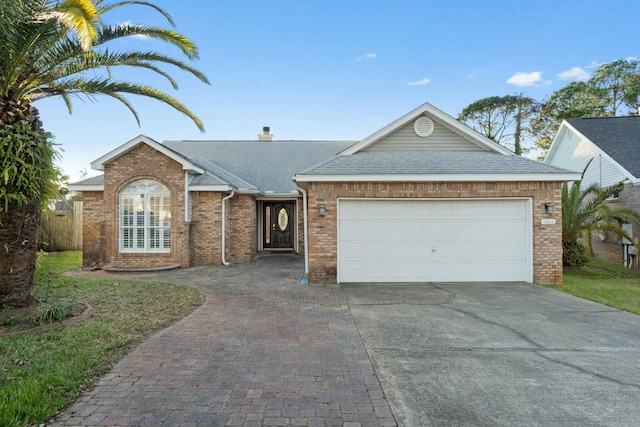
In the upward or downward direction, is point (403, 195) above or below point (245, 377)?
above

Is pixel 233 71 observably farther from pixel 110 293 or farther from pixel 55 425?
pixel 55 425

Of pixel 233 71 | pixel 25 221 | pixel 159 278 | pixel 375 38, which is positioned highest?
pixel 375 38

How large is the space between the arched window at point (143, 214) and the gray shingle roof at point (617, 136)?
17.9 meters

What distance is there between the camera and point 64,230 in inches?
650

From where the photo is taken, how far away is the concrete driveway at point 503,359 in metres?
2.99

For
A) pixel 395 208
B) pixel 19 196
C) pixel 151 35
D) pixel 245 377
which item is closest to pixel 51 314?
pixel 19 196

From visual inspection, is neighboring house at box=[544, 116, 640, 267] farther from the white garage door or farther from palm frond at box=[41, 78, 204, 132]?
palm frond at box=[41, 78, 204, 132]

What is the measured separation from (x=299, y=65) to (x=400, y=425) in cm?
1501

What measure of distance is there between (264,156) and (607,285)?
15096mm

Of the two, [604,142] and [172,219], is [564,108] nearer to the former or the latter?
[604,142]

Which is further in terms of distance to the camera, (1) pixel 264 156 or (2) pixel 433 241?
(1) pixel 264 156

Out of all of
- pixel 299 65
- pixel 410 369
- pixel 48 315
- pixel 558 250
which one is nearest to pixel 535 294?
pixel 558 250

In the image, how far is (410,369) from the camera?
12.5 feet

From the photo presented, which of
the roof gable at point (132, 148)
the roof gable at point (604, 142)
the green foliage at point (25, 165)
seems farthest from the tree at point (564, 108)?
the green foliage at point (25, 165)
